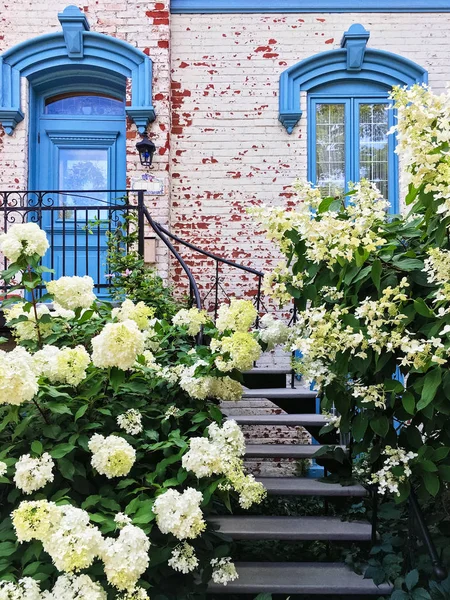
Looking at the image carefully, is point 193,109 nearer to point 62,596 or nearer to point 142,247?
point 142,247

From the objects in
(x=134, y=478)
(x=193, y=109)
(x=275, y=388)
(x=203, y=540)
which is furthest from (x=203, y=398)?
(x=193, y=109)

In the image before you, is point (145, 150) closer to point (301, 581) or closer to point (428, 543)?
point (301, 581)

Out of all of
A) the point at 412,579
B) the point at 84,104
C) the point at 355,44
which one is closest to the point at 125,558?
the point at 412,579

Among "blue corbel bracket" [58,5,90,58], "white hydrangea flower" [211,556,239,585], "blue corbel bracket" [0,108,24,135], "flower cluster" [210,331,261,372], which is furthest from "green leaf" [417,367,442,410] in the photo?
"blue corbel bracket" [58,5,90,58]

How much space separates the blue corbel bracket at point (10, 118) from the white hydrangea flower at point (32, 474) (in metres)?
4.60

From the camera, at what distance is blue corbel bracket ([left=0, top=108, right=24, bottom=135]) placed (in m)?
5.53

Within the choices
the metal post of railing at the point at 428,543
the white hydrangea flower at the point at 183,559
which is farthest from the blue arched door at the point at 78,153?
the metal post of railing at the point at 428,543

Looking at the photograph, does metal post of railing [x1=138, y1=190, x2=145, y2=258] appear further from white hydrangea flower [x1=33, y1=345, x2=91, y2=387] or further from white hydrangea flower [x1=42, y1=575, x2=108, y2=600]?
white hydrangea flower [x1=42, y1=575, x2=108, y2=600]

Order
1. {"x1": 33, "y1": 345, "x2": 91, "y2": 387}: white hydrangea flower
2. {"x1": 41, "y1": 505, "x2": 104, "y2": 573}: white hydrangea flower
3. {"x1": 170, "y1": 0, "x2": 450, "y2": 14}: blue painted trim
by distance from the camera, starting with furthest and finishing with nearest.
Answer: {"x1": 170, "y1": 0, "x2": 450, "y2": 14}: blue painted trim
{"x1": 33, "y1": 345, "x2": 91, "y2": 387}: white hydrangea flower
{"x1": 41, "y1": 505, "x2": 104, "y2": 573}: white hydrangea flower

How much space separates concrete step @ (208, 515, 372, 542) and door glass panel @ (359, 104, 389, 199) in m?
4.03

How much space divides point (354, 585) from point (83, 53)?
5.55 m

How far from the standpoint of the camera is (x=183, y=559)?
2080mm

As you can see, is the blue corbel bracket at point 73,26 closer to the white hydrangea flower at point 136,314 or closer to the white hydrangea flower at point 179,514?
the white hydrangea flower at point 136,314

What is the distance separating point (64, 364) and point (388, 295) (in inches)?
50.0
